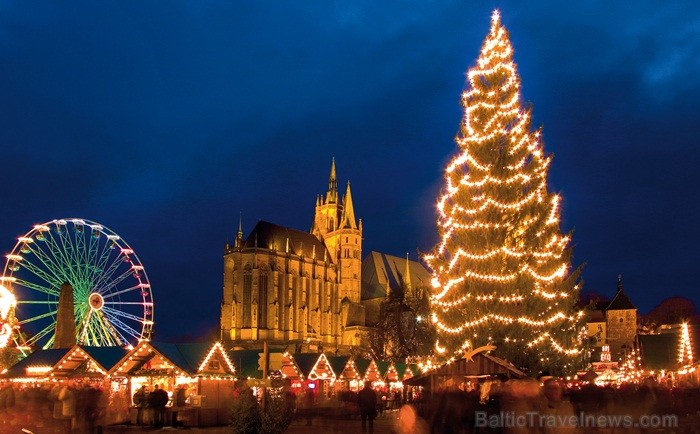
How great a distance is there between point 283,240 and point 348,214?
15.4 m

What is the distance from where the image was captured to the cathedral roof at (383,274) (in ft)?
370

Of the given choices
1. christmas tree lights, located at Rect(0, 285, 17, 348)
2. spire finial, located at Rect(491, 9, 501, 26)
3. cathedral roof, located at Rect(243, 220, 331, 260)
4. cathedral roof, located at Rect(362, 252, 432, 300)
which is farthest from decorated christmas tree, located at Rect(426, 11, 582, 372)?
cathedral roof, located at Rect(362, 252, 432, 300)

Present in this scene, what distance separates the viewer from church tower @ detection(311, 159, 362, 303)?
4250 inches

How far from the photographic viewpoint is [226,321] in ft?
296

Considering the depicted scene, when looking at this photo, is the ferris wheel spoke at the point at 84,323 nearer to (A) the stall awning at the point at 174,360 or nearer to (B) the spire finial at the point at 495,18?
(A) the stall awning at the point at 174,360

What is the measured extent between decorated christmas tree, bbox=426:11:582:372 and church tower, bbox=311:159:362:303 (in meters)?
78.2

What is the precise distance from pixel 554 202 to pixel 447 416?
1489 centimetres

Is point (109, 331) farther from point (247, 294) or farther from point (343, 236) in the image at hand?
point (343, 236)

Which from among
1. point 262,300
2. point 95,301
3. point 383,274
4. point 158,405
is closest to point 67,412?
point 158,405

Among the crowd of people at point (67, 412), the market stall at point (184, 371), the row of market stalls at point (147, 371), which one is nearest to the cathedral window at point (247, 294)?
the row of market stalls at point (147, 371)

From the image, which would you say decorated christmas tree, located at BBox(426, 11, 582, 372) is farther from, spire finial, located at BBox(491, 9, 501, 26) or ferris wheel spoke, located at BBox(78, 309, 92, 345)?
ferris wheel spoke, located at BBox(78, 309, 92, 345)

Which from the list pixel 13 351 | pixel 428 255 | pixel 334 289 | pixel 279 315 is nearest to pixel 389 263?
pixel 334 289

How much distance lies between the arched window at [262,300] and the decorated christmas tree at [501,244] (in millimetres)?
63936

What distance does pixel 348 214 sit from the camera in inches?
4451
